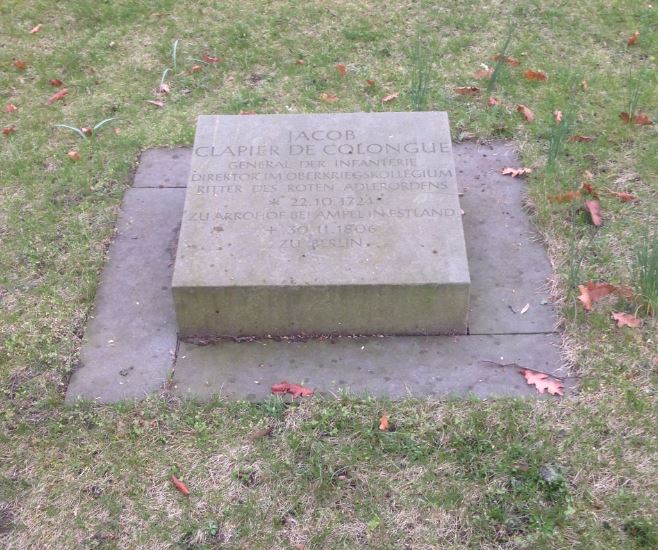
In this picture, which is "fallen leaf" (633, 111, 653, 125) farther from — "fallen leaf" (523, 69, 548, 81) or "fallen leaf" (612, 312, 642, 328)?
"fallen leaf" (612, 312, 642, 328)

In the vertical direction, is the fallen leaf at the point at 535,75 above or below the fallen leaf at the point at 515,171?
above

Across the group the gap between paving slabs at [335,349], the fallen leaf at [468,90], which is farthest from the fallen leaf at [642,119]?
the gap between paving slabs at [335,349]

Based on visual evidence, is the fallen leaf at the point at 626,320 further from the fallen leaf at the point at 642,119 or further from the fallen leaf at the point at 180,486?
the fallen leaf at the point at 180,486

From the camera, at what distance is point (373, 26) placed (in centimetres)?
602

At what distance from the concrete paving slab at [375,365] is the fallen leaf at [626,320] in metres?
0.31

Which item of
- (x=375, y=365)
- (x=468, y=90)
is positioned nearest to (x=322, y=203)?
(x=375, y=365)

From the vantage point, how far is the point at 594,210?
13.4ft

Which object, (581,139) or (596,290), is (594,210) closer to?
(596,290)

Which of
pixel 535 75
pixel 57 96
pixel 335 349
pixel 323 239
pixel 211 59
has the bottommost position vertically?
pixel 57 96

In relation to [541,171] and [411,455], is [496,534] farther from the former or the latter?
[541,171]

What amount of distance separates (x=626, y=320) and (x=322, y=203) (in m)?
1.50

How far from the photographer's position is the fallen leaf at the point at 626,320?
343 cm

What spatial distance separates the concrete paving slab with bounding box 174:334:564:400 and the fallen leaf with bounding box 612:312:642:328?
1.01ft

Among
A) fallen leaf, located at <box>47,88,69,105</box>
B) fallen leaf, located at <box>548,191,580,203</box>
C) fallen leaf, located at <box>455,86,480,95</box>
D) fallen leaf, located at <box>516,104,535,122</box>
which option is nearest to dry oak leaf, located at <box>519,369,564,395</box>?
fallen leaf, located at <box>548,191,580,203</box>
